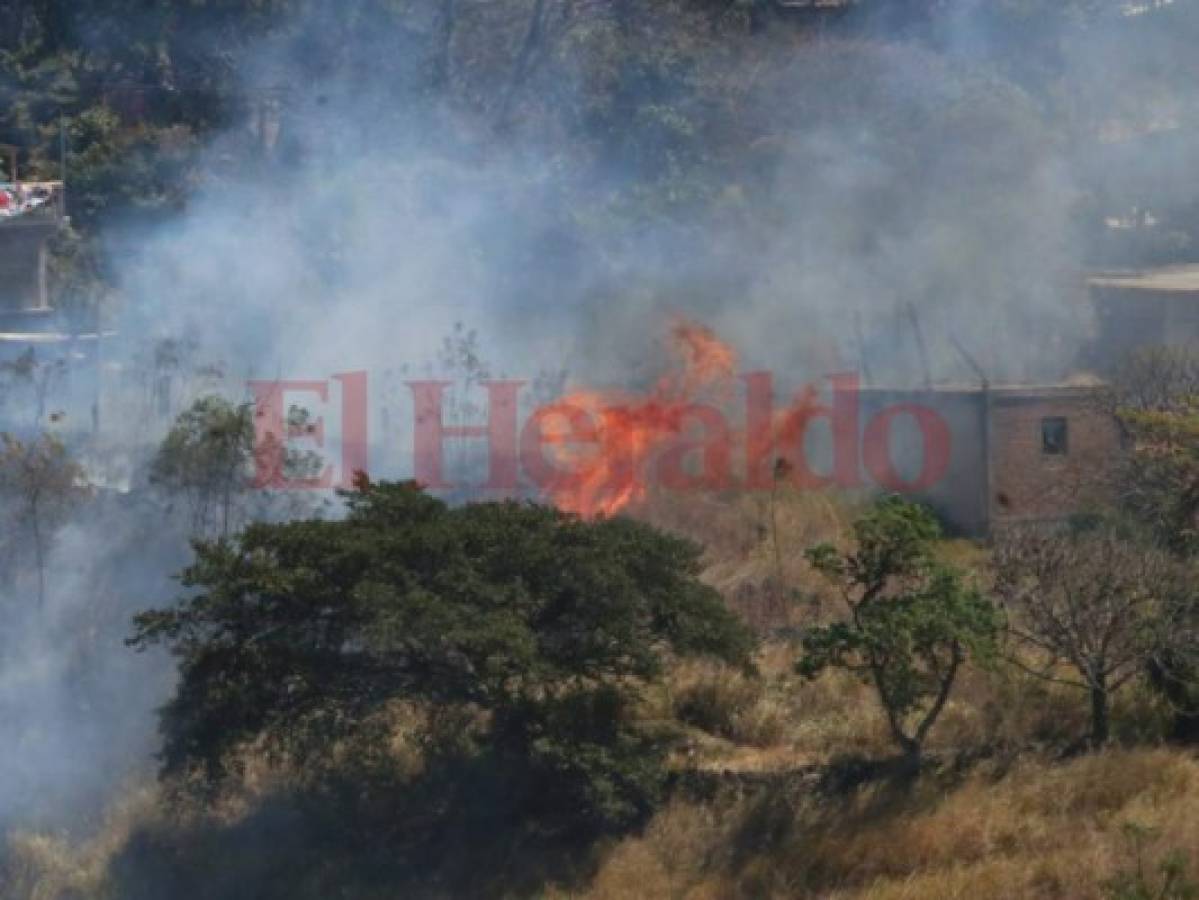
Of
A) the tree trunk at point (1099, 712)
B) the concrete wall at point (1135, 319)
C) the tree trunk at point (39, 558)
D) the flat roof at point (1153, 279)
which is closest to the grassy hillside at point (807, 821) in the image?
the tree trunk at point (1099, 712)

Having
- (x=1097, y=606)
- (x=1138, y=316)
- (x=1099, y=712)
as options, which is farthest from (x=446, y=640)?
(x=1138, y=316)

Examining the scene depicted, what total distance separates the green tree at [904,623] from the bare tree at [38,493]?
25.9 feet

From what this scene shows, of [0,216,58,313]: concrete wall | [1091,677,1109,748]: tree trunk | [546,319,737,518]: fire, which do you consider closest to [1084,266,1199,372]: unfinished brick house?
[546,319,737,518]: fire

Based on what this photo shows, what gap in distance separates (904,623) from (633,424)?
768cm

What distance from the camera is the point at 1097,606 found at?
12.0 meters

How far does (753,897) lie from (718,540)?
562 cm

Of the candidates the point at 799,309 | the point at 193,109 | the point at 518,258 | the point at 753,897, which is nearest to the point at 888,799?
the point at 753,897

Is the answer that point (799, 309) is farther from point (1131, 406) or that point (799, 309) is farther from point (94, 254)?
point (94, 254)

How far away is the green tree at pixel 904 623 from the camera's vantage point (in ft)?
38.5

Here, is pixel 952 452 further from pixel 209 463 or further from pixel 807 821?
pixel 209 463

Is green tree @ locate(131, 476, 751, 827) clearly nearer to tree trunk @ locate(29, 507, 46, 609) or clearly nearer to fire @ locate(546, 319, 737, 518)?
tree trunk @ locate(29, 507, 46, 609)

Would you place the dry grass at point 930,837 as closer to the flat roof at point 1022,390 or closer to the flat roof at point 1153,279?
the flat roof at point 1022,390

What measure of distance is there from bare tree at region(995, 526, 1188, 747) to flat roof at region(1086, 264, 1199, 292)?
29.4 feet

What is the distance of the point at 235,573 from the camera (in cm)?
1228
